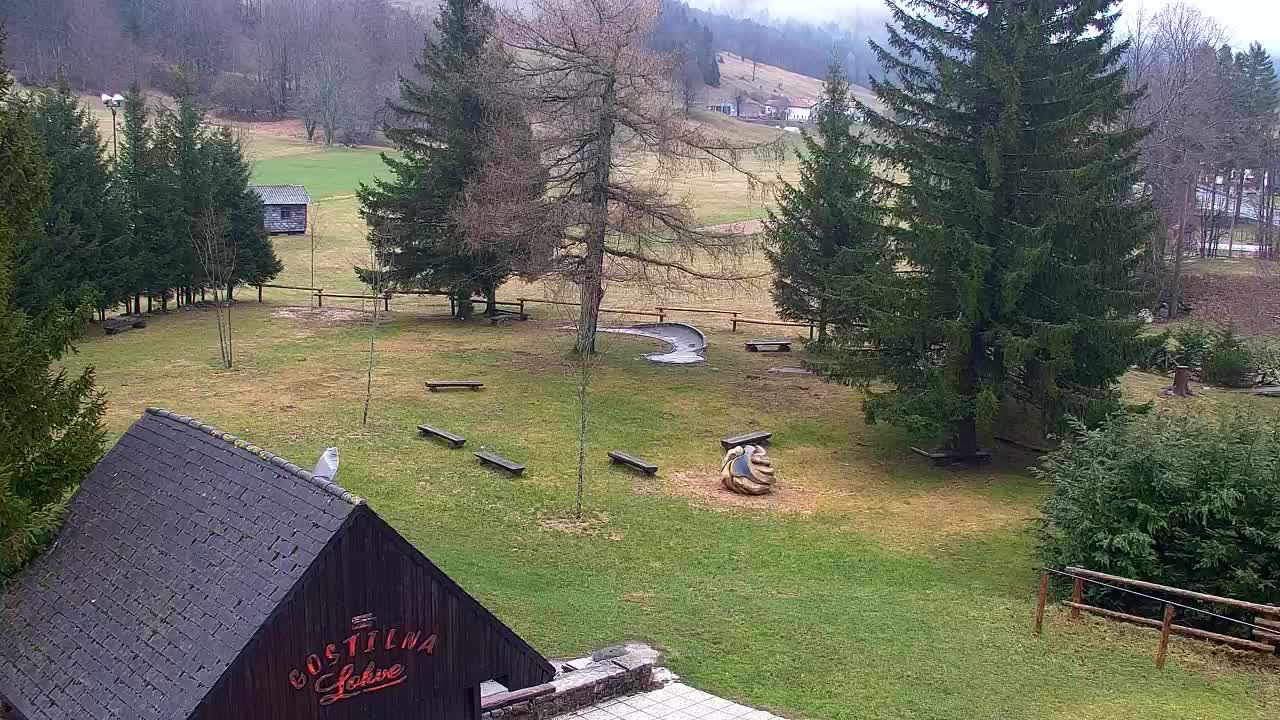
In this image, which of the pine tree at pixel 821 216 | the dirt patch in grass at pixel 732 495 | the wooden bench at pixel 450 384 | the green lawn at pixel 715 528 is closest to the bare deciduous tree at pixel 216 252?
the green lawn at pixel 715 528

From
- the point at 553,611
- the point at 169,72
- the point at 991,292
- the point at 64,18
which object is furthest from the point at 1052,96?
the point at 64,18

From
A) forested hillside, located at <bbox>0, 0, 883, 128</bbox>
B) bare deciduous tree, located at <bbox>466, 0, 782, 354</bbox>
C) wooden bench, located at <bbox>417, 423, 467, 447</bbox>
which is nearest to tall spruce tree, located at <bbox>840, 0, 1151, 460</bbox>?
bare deciduous tree, located at <bbox>466, 0, 782, 354</bbox>

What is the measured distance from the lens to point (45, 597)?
850 centimetres

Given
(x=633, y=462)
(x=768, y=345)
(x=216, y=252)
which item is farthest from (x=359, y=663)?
(x=216, y=252)

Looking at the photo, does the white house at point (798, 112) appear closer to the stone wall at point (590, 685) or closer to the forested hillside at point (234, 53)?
the forested hillside at point (234, 53)

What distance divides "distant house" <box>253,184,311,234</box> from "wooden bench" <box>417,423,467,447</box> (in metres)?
38.8

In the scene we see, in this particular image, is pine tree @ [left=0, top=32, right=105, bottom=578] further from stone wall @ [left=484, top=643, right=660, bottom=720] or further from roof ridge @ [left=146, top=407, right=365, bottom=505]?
stone wall @ [left=484, top=643, right=660, bottom=720]

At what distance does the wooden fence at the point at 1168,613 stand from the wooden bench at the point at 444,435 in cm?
1284

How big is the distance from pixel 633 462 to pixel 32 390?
13290 mm

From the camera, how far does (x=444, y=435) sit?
74.1 ft

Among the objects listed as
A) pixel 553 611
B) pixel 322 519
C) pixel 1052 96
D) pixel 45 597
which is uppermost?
pixel 1052 96

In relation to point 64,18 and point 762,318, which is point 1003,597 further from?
point 64,18

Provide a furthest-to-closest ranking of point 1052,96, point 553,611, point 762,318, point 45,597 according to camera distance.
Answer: point 762,318 → point 1052,96 → point 553,611 → point 45,597

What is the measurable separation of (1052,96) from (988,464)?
8477 millimetres
